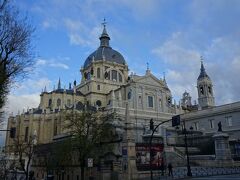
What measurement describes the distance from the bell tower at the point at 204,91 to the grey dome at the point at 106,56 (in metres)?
25.5

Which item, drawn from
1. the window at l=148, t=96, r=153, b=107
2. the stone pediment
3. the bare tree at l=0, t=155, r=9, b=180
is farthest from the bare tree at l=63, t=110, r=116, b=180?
the stone pediment

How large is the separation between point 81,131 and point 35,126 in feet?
123

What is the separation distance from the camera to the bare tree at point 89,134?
2872 centimetres

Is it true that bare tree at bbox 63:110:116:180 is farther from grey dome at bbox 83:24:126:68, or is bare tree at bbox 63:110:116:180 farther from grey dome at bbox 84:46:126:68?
grey dome at bbox 84:46:126:68

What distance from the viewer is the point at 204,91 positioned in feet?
235

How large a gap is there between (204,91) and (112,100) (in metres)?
26.3

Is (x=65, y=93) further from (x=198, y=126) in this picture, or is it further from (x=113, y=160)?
(x=113, y=160)

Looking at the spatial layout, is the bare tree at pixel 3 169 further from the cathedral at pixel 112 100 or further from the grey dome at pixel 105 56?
the grey dome at pixel 105 56

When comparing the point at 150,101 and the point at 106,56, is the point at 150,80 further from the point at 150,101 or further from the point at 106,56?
the point at 106,56

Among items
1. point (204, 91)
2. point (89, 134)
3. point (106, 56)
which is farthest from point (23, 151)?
point (204, 91)

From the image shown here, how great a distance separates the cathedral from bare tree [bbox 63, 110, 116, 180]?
823 inches

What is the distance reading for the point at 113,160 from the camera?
26500 millimetres

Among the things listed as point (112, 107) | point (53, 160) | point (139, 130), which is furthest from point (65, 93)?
point (53, 160)

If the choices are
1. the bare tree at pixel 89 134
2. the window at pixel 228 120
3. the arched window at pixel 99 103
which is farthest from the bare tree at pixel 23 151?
the window at pixel 228 120
